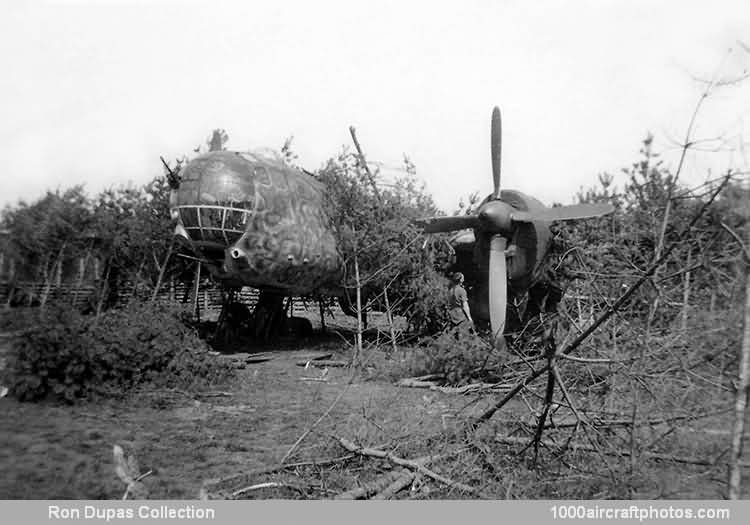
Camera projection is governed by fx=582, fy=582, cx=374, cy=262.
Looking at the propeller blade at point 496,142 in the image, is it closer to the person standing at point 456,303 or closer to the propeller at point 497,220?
the propeller at point 497,220

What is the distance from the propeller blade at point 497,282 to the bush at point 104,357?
707 cm

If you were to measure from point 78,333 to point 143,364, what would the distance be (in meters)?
1.35

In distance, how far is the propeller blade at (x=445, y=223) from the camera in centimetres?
1669

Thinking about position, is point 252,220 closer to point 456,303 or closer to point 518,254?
point 456,303

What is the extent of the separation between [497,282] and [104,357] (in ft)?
31.9

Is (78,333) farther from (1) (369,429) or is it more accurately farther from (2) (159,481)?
(1) (369,429)

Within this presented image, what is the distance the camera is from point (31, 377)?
362 inches

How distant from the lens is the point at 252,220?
1445 centimetres

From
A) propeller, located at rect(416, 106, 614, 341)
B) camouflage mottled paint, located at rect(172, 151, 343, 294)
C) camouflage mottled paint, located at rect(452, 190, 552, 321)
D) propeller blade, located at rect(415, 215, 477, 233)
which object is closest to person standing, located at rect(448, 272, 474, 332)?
propeller, located at rect(416, 106, 614, 341)

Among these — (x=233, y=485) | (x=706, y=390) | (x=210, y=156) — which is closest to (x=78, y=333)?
(x=233, y=485)

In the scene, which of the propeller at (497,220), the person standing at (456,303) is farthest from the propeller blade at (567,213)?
the person standing at (456,303)

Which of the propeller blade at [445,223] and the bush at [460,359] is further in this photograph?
the propeller blade at [445,223]

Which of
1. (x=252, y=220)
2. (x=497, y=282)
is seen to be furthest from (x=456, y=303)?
(x=252, y=220)

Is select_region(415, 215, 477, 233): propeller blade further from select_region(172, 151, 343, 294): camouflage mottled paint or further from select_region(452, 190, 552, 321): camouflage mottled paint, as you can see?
select_region(172, 151, 343, 294): camouflage mottled paint
